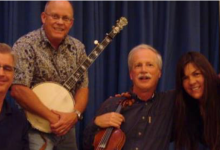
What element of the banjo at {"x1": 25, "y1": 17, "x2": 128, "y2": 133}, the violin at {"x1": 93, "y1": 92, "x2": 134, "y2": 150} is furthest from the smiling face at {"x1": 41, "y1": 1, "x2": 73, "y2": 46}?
the violin at {"x1": 93, "y1": 92, "x2": 134, "y2": 150}

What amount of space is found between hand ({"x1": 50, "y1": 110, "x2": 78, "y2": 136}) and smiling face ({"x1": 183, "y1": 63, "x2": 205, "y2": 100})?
80 centimetres

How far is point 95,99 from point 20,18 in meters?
0.95

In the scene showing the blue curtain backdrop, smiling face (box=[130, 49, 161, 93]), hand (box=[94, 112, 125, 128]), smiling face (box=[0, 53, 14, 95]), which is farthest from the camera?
the blue curtain backdrop

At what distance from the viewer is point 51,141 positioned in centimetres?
238

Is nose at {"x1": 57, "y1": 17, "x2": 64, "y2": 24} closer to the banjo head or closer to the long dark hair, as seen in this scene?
the banjo head

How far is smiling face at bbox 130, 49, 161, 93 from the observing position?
83.5 inches

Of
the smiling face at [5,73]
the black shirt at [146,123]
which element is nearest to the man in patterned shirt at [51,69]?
the black shirt at [146,123]

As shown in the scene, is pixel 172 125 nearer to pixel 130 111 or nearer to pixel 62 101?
pixel 130 111

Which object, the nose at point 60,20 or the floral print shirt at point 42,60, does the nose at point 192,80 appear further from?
the nose at point 60,20

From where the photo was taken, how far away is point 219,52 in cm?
345

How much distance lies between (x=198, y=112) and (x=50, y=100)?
965 millimetres

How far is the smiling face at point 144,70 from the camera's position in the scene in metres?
2.12

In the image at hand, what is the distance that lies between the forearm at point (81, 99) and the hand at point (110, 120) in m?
0.41

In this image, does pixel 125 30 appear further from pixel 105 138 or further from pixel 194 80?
pixel 105 138
